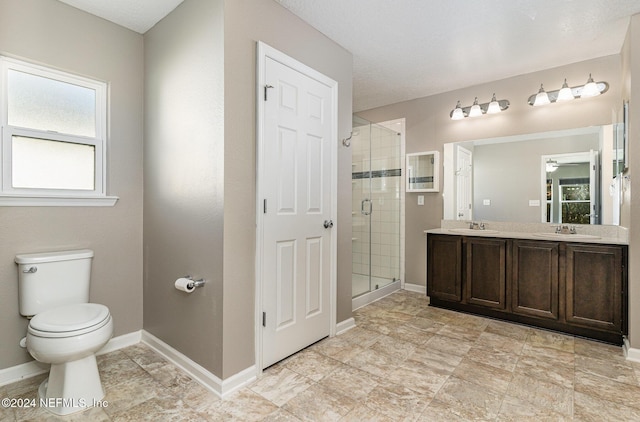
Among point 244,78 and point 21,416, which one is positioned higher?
point 244,78

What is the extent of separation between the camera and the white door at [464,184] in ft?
12.0

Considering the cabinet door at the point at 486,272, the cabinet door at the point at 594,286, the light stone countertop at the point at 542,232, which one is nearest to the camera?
the cabinet door at the point at 594,286

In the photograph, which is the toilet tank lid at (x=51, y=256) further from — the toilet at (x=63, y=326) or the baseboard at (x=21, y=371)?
the baseboard at (x=21, y=371)

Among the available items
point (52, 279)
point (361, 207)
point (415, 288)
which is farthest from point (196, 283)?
point (415, 288)

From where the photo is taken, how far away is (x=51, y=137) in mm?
2182

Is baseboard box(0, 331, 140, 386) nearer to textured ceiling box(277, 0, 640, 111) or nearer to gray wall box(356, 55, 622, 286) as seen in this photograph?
textured ceiling box(277, 0, 640, 111)

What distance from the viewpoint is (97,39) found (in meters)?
2.31

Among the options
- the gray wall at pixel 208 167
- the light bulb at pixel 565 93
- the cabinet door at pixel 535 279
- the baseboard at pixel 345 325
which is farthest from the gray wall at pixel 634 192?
the gray wall at pixel 208 167

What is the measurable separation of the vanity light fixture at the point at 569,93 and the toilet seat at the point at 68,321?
13.0ft

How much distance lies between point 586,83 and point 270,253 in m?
3.21

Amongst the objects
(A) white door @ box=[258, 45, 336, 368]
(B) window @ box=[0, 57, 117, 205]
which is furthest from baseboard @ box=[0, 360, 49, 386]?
(A) white door @ box=[258, 45, 336, 368]

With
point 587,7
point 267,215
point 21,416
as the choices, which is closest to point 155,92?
point 267,215

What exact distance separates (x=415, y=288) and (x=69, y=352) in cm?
351

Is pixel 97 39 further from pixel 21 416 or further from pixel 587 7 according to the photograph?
pixel 587 7
